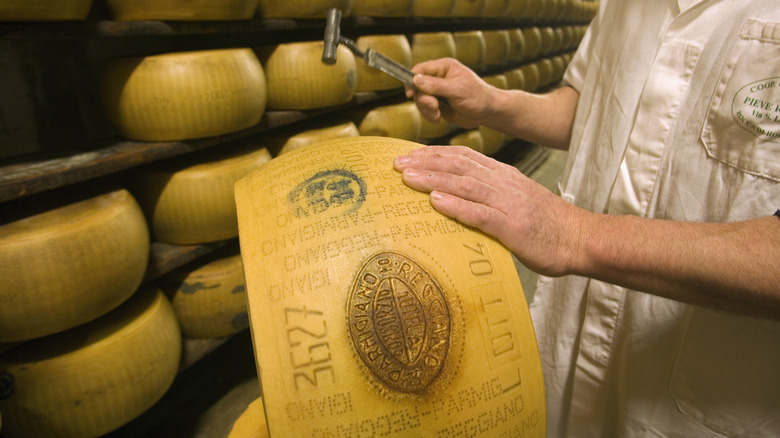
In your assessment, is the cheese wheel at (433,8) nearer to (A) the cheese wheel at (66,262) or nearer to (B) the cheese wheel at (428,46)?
(B) the cheese wheel at (428,46)

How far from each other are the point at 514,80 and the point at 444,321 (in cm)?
300

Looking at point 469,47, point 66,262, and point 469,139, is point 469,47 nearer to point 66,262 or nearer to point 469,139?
point 469,139

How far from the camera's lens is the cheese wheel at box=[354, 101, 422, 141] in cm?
200

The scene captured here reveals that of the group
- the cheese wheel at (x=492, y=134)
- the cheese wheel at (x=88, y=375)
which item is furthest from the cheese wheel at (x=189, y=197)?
the cheese wheel at (x=492, y=134)

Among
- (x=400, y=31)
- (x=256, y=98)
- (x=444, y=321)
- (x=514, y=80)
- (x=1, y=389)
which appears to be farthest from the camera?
(x=514, y=80)

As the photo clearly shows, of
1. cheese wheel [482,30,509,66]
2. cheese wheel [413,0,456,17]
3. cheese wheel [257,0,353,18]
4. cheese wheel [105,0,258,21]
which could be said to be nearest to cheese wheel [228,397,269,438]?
cheese wheel [105,0,258,21]

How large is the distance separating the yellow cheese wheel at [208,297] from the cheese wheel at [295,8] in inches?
32.1

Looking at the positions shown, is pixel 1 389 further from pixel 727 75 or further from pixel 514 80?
pixel 514 80

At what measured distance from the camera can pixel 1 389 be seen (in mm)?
1018

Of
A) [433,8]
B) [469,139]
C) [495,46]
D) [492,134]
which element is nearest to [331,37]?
[433,8]

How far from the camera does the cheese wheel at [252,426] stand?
29.5 inches

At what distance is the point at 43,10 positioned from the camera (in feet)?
2.97

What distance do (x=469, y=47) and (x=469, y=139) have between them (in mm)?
546

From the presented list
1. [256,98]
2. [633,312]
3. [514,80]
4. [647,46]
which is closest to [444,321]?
[633,312]
